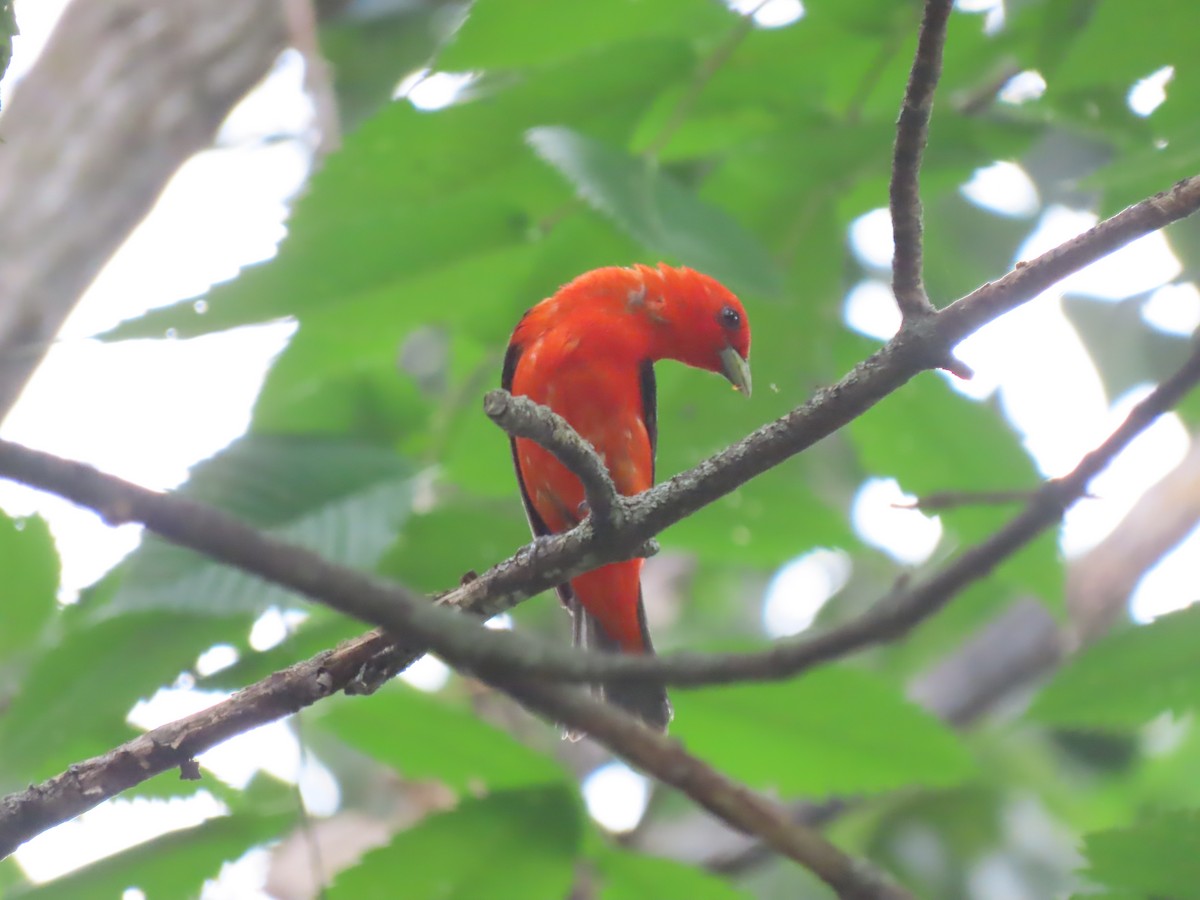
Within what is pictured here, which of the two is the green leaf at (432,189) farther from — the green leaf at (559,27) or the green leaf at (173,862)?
the green leaf at (173,862)

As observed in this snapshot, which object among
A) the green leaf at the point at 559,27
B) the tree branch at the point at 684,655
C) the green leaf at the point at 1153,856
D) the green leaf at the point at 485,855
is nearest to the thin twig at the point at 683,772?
the tree branch at the point at 684,655

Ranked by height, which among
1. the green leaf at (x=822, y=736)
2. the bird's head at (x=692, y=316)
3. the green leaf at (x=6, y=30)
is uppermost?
the green leaf at (x=6, y=30)

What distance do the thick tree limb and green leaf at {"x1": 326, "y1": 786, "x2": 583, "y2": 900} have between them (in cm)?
184

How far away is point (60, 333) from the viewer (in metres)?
4.02

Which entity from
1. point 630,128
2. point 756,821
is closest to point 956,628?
point 630,128

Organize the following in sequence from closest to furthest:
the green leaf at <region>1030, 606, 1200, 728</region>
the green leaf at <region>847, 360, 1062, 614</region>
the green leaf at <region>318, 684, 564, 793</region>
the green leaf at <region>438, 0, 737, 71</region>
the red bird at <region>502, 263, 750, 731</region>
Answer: the green leaf at <region>1030, 606, 1200, 728</region> < the green leaf at <region>438, 0, 737, 71</region> < the green leaf at <region>318, 684, 564, 793</region> < the green leaf at <region>847, 360, 1062, 614</region> < the red bird at <region>502, 263, 750, 731</region>

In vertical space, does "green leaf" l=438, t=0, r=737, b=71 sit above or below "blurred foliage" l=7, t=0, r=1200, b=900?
above

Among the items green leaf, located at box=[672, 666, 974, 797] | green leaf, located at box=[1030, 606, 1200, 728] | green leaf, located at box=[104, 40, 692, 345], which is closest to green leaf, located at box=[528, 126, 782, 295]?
green leaf, located at box=[104, 40, 692, 345]

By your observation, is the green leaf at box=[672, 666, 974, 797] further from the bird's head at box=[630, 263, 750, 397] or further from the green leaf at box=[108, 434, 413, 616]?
the bird's head at box=[630, 263, 750, 397]

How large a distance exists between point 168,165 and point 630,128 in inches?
65.9

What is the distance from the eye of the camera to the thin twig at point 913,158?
90.4 inches

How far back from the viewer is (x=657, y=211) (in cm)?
371

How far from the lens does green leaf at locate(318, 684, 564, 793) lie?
3.99 meters

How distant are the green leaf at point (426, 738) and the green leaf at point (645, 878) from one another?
35 centimetres
